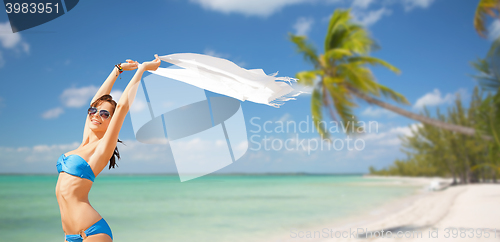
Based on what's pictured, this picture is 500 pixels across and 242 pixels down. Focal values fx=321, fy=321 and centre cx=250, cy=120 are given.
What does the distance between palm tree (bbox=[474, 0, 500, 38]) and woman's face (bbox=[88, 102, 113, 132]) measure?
30.2 feet

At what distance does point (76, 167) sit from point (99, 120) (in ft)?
0.94

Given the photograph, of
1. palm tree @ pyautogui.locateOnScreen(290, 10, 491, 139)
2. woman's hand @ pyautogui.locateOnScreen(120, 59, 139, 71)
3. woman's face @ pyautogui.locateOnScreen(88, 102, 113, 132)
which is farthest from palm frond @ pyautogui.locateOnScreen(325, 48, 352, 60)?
woman's face @ pyautogui.locateOnScreen(88, 102, 113, 132)

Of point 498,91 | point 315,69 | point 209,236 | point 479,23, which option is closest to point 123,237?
point 209,236

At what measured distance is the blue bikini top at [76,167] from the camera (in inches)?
63.4

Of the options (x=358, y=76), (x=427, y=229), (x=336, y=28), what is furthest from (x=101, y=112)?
(x=336, y=28)

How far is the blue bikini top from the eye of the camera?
5.28ft

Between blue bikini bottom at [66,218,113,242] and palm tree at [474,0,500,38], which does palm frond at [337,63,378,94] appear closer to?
palm tree at [474,0,500,38]

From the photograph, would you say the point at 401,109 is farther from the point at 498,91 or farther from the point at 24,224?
the point at 24,224

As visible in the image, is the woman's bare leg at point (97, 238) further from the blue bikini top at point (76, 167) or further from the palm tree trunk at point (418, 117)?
the palm tree trunk at point (418, 117)

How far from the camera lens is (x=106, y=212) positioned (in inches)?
537

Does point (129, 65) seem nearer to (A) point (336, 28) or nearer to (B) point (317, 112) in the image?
(B) point (317, 112)

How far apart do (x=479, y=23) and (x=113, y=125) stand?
9.58 m

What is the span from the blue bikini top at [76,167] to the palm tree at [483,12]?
943cm

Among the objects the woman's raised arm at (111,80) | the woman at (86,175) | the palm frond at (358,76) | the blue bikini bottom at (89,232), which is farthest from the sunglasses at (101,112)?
the palm frond at (358,76)
